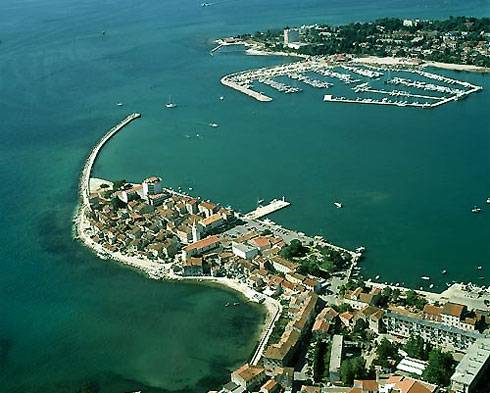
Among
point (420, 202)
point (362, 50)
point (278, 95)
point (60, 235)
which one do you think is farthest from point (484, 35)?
point (60, 235)

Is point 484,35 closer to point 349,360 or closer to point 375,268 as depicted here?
point 375,268

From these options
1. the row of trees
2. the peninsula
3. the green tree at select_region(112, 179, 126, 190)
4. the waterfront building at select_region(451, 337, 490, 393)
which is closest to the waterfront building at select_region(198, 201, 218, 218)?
the peninsula

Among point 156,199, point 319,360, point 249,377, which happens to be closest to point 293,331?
point 319,360

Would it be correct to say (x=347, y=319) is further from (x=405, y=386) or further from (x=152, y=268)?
(x=152, y=268)

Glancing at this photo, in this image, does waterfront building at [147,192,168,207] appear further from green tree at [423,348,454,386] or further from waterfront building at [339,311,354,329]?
green tree at [423,348,454,386]

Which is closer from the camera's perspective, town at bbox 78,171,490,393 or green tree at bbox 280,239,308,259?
town at bbox 78,171,490,393

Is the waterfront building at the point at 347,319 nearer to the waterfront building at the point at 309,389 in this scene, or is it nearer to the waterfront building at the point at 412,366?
the waterfront building at the point at 412,366
